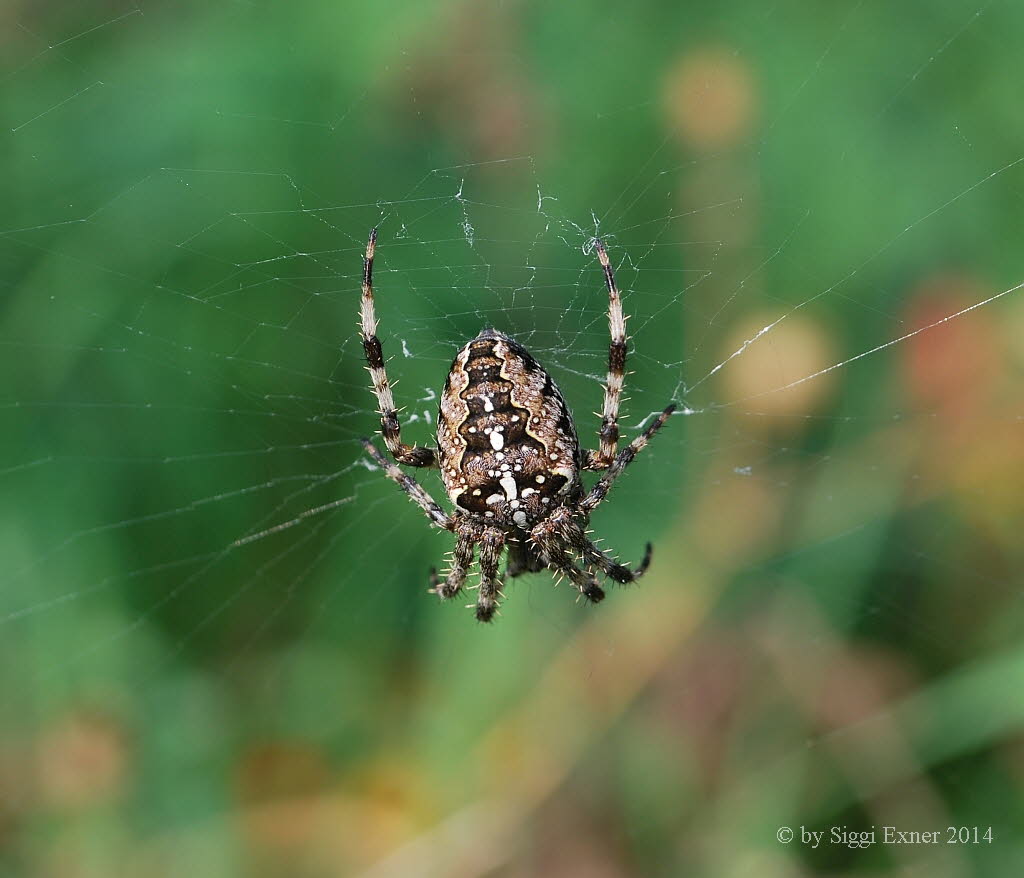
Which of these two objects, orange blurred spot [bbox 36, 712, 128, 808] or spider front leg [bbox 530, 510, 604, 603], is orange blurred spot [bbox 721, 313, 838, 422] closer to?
spider front leg [bbox 530, 510, 604, 603]

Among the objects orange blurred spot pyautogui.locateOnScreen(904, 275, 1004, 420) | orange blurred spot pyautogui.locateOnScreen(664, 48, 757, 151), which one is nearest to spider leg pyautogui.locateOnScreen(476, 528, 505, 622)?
orange blurred spot pyautogui.locateOnScreen(664, 48, 757, 151)

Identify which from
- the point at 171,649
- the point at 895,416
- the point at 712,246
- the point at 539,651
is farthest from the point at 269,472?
the point at 895,416

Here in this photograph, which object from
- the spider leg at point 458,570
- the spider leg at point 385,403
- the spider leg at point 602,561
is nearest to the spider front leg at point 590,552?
the spider leg at point 602,561

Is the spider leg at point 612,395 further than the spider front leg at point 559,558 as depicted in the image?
No

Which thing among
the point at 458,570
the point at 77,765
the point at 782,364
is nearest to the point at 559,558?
the point at 458,570

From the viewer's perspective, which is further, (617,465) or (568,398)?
(568,398)

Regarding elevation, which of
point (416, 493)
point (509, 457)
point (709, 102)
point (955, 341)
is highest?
point (709, 102)

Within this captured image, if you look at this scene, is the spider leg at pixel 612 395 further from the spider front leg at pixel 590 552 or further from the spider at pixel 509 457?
the spider front leg at pixel 590 552

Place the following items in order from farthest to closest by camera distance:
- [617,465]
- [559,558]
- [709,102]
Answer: [709,102] → [559,558] → [617,465]

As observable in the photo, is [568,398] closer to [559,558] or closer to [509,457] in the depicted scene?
[559,558]
